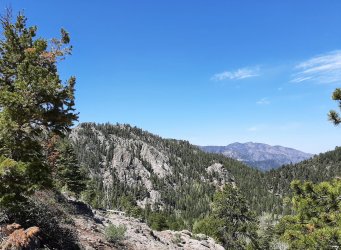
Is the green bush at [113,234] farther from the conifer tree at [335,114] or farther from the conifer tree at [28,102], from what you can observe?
the conifer tree at [335,114]

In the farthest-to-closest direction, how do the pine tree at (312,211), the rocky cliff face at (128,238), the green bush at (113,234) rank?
the green bush at (113,234), the rocky cliff face at (128,238), the pine tree at (312,211)

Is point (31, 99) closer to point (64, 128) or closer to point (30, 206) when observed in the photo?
point (64, 128)

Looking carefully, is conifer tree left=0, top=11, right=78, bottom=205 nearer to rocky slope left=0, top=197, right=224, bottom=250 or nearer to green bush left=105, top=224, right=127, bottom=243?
rocky slope left=0, top=197, right=224, bottom=250

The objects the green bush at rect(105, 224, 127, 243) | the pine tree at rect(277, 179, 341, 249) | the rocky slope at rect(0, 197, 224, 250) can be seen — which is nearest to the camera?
the pine tree at rect(277, 179, 341, 249)

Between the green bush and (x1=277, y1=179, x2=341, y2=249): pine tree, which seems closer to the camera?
(x1=277, y1=179, x2=341, y2=249): pine tree

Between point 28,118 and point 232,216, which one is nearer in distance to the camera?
point 28,118

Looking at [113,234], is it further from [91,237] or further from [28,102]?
[28,102]

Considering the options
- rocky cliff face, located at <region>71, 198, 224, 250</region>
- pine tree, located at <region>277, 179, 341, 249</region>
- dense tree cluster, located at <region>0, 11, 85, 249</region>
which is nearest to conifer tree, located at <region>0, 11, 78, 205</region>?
dense tree cluster, located at <region>0, 11, 85, 249</region>

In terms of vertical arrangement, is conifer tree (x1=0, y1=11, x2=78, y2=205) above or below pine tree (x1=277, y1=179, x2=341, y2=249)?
above

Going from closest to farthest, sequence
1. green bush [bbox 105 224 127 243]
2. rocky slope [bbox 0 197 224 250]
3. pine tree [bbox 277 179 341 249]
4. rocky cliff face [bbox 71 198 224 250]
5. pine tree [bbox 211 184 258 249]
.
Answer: pine tree [bbox 277 179 341 249] < rocky slope [bbox 0 197 224 250] < rocky cliff face [bbox 71 198 224 250] < green bush [bbox 105 224 127 243] < pine tree [bbox 211 184 258 249]

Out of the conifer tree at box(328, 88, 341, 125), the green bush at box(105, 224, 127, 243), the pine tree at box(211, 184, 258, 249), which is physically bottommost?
the pine tree at box(211, 184, 258, 249)

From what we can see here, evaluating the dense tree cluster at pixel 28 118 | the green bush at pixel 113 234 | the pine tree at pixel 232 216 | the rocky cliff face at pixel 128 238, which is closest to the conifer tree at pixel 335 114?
the dense tree cluster at pixel 28 118

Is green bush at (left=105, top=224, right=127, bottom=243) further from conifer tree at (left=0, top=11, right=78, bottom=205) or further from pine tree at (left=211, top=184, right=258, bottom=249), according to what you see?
pine tree at (left=211, top=184, right=258, bottom=249)

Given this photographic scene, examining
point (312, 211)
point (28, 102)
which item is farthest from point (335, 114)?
point (28, 102)
